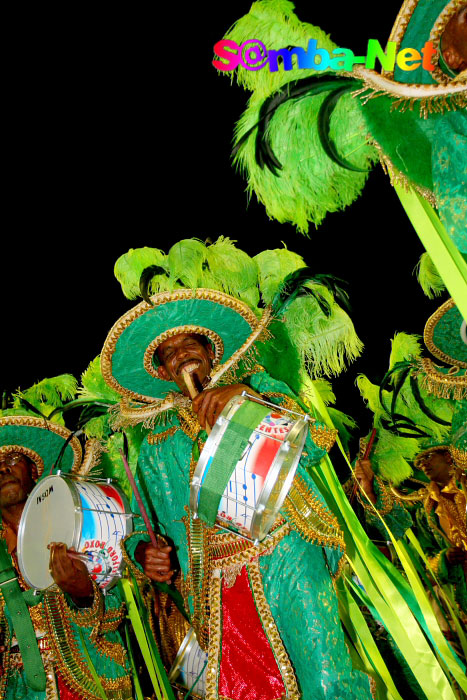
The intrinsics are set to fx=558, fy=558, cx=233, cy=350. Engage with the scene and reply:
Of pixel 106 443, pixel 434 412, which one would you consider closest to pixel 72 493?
pixel 106 443

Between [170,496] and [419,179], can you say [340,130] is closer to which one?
[419,179]

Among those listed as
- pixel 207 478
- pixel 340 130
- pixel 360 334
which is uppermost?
pixel 340 130

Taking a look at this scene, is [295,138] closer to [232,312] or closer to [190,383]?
[232,312]

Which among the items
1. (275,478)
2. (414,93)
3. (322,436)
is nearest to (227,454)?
(275,478)

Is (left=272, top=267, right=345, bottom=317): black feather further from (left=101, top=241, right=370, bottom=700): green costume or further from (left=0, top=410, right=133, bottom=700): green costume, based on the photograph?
(left=0, top=410, right=133, bottom=700): green costume

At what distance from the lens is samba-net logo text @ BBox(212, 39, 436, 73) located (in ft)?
4.78

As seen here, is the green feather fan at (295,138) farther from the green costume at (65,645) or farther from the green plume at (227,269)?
the green costume at (65,645)

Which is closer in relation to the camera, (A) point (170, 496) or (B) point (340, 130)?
(B) point (340, 130)

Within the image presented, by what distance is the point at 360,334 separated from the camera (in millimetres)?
5566

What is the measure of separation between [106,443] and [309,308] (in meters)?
1.62

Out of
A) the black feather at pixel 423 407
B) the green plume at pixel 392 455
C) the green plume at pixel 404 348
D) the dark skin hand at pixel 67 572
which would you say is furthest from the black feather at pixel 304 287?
the green plume at pixel 392 455

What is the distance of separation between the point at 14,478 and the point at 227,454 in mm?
1947

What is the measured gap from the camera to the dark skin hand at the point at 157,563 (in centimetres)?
260

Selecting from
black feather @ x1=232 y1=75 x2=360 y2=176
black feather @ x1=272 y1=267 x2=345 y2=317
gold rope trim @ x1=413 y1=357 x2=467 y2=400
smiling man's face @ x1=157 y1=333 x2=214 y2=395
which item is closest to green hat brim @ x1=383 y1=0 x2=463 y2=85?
black feather @ x1=232 y1=75 x2=360 y2=176
